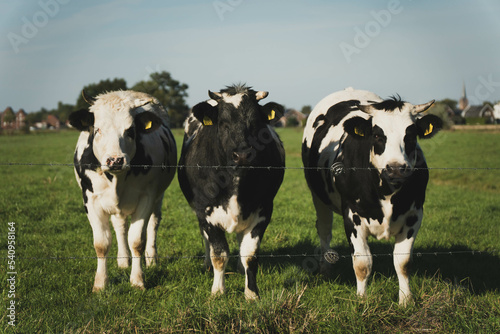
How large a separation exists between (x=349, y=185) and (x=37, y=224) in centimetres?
675

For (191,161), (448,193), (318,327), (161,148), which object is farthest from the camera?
(448,193)

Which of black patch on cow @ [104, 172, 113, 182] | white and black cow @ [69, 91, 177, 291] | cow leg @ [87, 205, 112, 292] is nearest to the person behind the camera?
white and black cow @ [69, 91, 177, 291]

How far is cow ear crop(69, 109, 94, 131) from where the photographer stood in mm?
5473

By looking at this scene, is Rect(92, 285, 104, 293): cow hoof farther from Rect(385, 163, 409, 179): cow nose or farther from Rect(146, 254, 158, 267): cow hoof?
Rect(385, 163, 409, 179): cow nose

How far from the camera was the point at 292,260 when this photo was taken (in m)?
7.33

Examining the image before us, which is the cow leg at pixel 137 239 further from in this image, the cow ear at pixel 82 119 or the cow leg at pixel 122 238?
the cow ear at pixel 82 119

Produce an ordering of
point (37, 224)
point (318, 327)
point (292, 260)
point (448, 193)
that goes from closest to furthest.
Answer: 1. point (318, 327)
2. point (292, 260)
3. point (37, 224)
4. point (448, 193)

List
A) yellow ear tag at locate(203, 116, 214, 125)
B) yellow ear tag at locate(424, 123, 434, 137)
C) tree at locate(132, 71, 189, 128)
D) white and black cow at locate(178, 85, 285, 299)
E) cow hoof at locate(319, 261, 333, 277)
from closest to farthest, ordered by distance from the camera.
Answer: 1. yellow ear tag at locate(424, 123, 434, 137)
2. white and black cow at locate(178, 85, 285, 299)
3. yellow ear tag at locate(203, 116, 214, 125)
4. cow hoof at locate(319, 261, 333, 277)
5. tree at locate(132, 71, 189, 128)

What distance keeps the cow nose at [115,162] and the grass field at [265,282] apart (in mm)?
581

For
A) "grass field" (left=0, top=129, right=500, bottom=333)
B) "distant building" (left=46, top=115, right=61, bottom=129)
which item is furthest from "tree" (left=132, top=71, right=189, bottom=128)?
"grass field" (left=0, top=129, right=500, bottom=333)

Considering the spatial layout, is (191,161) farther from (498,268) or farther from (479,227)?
(479,227)

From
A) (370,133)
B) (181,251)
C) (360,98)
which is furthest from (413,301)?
(181,251)

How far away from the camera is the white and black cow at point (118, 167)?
5445 mm

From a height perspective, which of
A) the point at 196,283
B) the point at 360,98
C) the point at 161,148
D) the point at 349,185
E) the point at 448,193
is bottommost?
the point at 448,193
